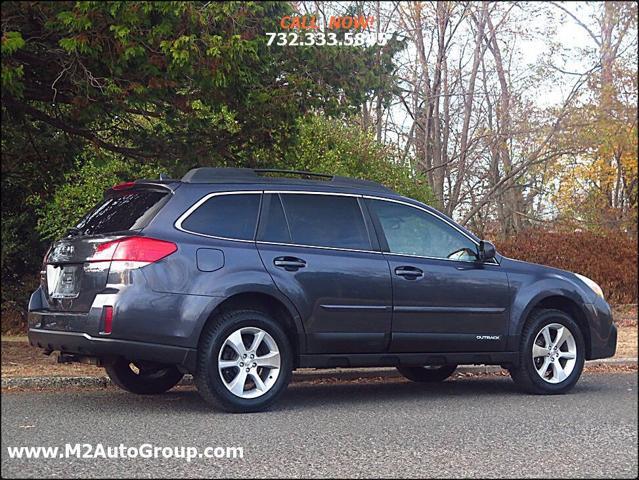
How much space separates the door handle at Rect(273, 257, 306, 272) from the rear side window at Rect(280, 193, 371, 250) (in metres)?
0.21

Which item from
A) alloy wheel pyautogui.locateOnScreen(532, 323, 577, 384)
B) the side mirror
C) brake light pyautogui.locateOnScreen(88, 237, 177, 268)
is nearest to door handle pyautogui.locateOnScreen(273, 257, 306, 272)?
brake light pyautogui.locateOnScreen(88, 237, 177, 268)

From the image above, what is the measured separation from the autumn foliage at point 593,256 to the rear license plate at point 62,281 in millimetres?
13459

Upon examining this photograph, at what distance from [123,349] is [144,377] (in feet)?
5.27

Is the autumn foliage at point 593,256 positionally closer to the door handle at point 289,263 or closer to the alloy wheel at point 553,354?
the alloy wheel at point 553,354

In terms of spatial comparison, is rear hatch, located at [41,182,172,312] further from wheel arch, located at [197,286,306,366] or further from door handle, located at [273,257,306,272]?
door handle, located at [273,257,306,272]

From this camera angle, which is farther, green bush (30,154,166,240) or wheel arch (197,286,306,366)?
green bush (30,154,166,240)

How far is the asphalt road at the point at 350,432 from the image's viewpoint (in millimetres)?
4992

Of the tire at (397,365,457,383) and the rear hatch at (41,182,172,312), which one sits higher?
the rear hatch at (41,182,172,312)

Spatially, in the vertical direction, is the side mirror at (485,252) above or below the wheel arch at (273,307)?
above

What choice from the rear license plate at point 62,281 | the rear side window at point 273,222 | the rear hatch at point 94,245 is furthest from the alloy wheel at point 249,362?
the rear license plate at point 62,281

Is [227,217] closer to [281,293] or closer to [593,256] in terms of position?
[281,293]

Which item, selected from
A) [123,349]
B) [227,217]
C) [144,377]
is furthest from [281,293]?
[144,377]

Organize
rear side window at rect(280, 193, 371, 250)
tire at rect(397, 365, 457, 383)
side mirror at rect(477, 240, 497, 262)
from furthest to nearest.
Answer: tire at rect(397, 365, 457, 383)
side mirror at rect(477, 240, 497, 262)
rear side window at rect(280, 193, 371, 250)

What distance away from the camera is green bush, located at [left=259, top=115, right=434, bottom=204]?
14.2 m
